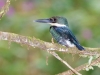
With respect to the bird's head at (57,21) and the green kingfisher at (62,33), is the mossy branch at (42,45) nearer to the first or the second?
the green kingfisher at (62,33)

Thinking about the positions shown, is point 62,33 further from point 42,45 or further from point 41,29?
point 41,29

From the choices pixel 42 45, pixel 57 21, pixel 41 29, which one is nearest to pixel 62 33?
pixel 57 21

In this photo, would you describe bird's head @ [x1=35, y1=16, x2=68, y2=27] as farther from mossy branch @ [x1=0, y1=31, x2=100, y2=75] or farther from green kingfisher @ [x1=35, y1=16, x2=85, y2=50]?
mossy branch @ [x1=0, y1=31, x2=100, y2=75]

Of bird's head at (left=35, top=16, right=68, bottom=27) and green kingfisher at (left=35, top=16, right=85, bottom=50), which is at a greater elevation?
bird's head at (left=35, top=16, right=68, bottom=27)

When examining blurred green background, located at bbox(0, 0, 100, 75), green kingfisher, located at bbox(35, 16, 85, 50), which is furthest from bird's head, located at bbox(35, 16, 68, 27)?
blurred green background, located at bbox(0, 0, 100, 75)

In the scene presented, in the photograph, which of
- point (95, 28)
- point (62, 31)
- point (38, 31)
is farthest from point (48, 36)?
point (62, 31)

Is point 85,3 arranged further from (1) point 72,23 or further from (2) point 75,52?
(2) point 75,52
